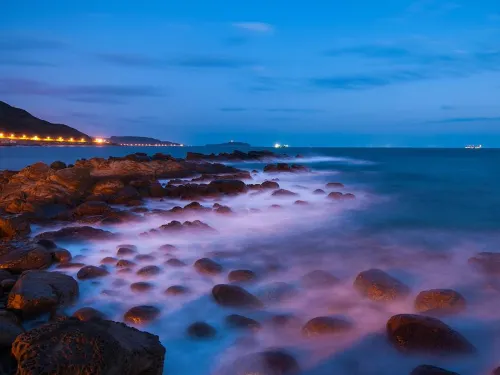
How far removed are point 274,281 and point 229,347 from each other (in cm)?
199

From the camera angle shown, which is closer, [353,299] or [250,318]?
[250,318]

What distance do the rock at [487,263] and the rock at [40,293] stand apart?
6.18 metres

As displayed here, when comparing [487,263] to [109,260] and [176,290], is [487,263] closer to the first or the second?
[176,290]

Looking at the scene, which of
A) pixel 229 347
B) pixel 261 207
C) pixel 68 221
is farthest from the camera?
pixel 261 207

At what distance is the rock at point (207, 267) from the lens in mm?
6316

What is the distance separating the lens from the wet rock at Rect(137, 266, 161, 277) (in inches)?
239

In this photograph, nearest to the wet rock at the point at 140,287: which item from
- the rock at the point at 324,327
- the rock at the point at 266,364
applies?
the rock at the point at 266,364

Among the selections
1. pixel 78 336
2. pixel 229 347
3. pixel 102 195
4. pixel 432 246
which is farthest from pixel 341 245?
pixel 102 195

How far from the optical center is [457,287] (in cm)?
588

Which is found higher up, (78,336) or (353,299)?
(78,336)

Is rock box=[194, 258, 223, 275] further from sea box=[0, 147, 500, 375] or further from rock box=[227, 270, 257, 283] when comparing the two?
rock box=[227, 270, 257, 283]

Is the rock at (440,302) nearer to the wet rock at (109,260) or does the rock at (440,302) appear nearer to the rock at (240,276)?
A: the rock at (240,276)

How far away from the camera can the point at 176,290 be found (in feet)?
18.1

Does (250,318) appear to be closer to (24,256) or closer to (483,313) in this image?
(483,313)
